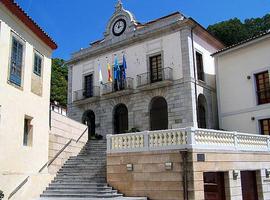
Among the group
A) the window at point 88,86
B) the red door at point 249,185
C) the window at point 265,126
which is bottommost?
the red door at point 249,185

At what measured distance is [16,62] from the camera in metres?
12.0

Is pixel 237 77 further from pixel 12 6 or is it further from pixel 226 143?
pixel 12 6

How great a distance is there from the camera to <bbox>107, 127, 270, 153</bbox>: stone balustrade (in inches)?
454

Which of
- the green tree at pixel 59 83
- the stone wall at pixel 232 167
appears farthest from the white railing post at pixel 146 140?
the green tree at pixel 59 83

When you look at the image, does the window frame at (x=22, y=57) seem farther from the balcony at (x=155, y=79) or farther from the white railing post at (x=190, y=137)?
the balcony at (x=155, y=79)

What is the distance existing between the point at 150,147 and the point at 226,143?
3032 millimetres

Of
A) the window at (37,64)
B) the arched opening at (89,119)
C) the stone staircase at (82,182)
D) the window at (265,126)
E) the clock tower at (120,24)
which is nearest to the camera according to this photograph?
the stone staircase at (82,182)

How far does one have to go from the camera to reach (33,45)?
43.6 feet

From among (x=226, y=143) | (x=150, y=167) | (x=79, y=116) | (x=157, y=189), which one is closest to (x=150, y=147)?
(x=150, y=167)

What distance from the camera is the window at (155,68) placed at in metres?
23.4

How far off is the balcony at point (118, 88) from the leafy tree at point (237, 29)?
17151 millimetres

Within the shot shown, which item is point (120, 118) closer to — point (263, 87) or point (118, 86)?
point (118, 86)

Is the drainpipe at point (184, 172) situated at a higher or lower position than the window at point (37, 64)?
lower

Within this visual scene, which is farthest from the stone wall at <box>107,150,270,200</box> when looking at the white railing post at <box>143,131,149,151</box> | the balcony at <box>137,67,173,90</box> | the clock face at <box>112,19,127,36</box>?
the clock face at <box>112,19,127,36</box>
